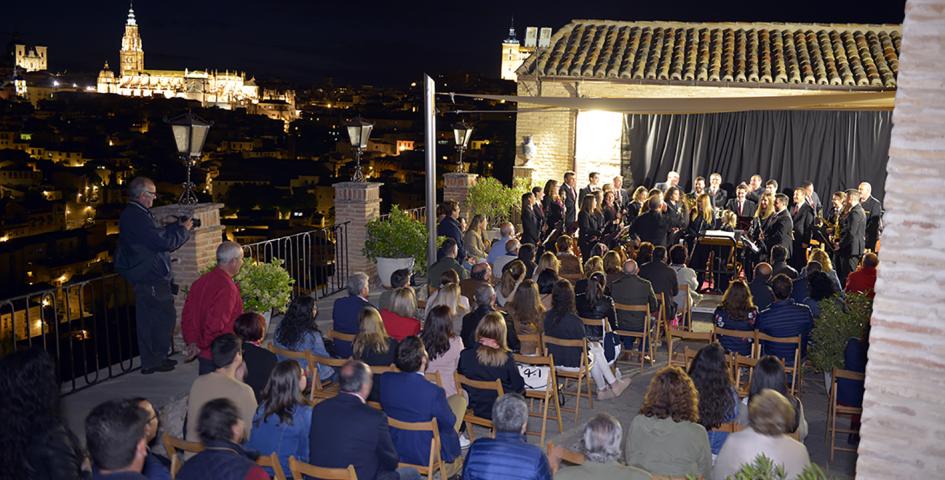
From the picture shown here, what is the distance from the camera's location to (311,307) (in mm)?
6426

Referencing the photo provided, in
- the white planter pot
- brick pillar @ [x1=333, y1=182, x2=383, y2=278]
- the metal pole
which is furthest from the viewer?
brick pillar @ [x1=333, y1=182, x2=383, y2=278]

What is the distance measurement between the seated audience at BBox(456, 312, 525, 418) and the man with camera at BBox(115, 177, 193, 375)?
8.67 ft

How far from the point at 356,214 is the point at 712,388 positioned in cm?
664

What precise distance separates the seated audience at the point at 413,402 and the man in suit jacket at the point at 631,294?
3.39 m

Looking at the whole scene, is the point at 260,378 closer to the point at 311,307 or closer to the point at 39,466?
the point at 311,307

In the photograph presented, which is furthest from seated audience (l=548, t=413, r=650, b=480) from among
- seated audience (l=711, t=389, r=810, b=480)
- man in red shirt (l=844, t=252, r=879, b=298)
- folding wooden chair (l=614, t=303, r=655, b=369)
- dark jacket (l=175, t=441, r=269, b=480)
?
man in red shirt (l=844, t=252, r=879, b=298)

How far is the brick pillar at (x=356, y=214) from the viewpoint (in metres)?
11.2

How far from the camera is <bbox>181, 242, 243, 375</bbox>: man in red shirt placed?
256 inches

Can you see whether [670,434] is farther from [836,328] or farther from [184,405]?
[184,405]

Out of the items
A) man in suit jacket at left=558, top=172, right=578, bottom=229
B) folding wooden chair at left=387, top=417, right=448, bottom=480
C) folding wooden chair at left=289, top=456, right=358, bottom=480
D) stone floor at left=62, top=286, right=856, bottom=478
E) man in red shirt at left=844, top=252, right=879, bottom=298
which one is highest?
man in suit jacket at left=558, top=172, right=578, bottom=229

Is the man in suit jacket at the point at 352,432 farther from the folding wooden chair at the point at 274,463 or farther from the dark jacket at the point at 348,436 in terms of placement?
the folding wooden chair at the point at 274,463

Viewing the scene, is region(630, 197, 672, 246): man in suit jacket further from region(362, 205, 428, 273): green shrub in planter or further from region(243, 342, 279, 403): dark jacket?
region(243, 342, 279, 403): dark jacket

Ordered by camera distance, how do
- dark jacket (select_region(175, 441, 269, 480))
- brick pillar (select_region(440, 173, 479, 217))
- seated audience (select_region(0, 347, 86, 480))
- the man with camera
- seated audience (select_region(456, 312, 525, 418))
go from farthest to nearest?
brick pillar (select_region(440, 173, 479, 217)) < the man with camera < seated audience (select_region(456, 312, 525, 418)) < dark jacket (select_region(175, 441, 269, 480)) < seated audience (select_region(0, 347, 86, 480))

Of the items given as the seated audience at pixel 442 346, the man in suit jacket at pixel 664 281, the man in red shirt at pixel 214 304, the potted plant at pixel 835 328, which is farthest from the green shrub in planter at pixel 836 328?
the man in red shirt at pixel 214 304
